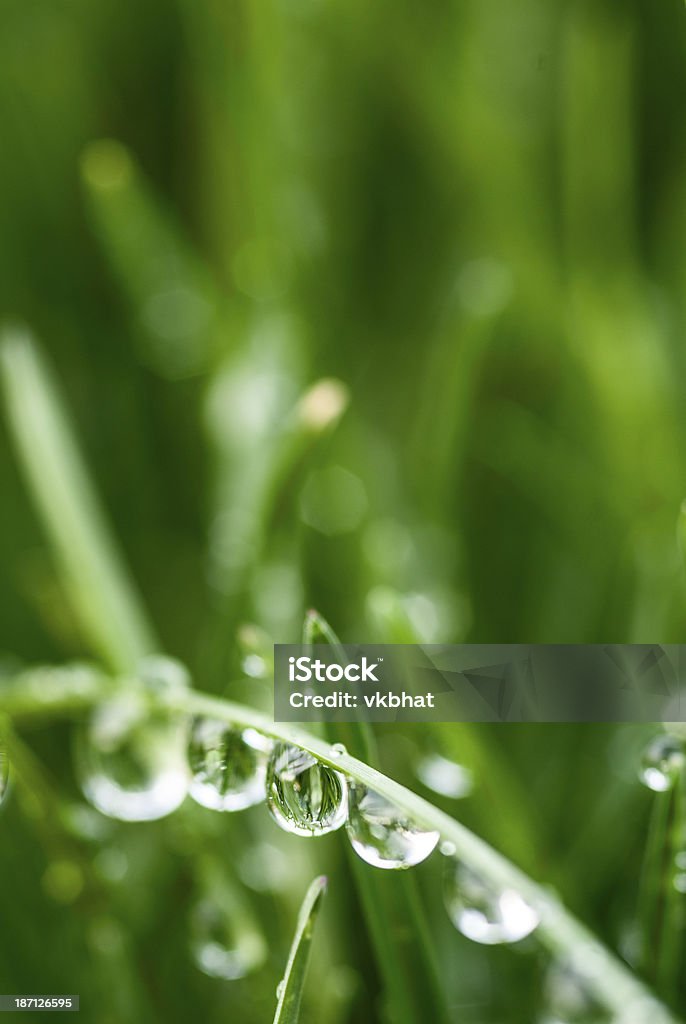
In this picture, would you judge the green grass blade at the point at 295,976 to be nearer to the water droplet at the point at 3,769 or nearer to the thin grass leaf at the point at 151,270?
the water droplet at the point at 3,769

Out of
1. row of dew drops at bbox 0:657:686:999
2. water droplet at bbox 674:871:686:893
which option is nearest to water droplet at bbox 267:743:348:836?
row of dew drops at bbox 0:657:686:999

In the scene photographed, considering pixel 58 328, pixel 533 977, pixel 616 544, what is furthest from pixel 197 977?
pixel 58 328

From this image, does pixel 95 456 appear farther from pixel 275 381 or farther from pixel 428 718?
pixel 428 718

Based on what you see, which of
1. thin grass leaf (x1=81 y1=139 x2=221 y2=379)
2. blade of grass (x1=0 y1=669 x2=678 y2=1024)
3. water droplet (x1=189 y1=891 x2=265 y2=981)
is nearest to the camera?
blade of grass (x1=0 y1=669 x2=678 y2=1024)

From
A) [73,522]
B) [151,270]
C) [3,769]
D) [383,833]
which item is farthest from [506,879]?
[151,270]

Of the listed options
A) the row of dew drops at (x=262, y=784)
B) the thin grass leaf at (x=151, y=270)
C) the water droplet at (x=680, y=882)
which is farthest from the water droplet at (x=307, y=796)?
the thin grass leaf at (x=151, y=270)

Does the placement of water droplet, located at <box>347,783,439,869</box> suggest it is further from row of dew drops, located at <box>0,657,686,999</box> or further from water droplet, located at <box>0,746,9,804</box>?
water droplet, located at <box>0,746,9,804</box>

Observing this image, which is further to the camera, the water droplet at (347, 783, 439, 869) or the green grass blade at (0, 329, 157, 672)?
the green grass blade at (0, 329, 157, 672)
